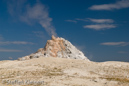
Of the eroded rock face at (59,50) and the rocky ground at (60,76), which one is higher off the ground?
the eroded rock face at (59,50)

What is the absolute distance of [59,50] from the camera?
58.2 meters

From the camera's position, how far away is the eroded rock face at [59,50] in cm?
5597

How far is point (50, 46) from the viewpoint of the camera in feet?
189

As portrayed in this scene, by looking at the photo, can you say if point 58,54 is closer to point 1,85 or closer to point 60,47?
point 60,47

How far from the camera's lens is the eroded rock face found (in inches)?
2203

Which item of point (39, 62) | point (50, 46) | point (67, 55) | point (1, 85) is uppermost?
point (50, 46)

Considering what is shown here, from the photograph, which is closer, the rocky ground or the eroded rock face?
the rocky ground

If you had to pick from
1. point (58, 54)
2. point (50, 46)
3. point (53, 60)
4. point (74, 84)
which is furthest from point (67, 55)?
point (74, 84)

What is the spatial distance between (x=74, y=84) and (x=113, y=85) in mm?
5524

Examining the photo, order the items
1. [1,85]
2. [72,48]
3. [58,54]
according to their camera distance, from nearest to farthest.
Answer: [1,85]
[58,54]
[72,48]

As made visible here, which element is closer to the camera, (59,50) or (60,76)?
(60,76)

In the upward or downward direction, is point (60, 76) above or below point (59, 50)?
below

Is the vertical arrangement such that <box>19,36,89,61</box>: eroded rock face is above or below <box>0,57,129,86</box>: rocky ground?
above

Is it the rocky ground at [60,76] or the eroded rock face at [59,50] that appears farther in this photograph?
the eroded rock face at [59,50]
